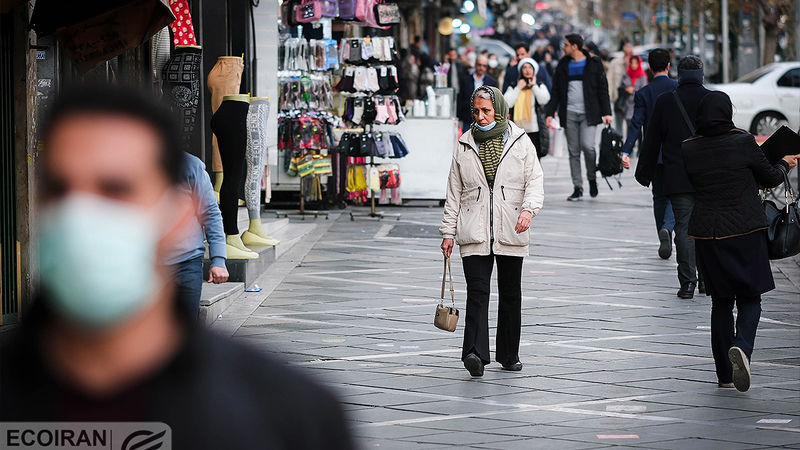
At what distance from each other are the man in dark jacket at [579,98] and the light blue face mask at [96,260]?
625 inches

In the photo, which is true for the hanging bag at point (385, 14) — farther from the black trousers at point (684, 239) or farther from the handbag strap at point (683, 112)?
the black trousers at point (684, 239)

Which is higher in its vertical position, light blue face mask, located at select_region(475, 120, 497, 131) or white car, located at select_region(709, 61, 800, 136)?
white car, located at select_region(709, 61, 800, 136)

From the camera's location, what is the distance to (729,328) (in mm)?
7535

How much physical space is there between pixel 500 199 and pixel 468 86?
1336 centimetres

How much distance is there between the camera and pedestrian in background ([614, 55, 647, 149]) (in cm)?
2756

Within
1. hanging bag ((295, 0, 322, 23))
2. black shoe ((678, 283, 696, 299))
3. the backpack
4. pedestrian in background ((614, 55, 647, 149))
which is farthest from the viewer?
pedestrian in background ((614, 55, 647, 149))

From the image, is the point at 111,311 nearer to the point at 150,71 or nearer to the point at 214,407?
the point at 214,407

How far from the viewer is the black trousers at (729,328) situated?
7.42 meters

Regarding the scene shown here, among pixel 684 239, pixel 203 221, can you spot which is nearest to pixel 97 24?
pixel 203 221

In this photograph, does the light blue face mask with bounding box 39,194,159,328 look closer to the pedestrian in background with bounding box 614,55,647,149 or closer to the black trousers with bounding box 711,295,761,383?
the black trousers with bounding box 711,295,761,383

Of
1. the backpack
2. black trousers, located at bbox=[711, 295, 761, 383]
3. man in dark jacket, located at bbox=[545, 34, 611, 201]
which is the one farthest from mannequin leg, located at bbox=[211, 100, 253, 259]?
man in dark jacket, located at bbox=[545, 34, 611, 201]

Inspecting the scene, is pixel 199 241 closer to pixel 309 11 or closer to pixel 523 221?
pixel 523 221

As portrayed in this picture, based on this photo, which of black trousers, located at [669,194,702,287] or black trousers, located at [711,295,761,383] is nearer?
black trousers, located at [711,295,761,383]

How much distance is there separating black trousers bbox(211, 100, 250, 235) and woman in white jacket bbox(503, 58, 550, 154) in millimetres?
8282
